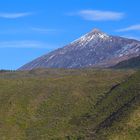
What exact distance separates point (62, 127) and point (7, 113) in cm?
2918

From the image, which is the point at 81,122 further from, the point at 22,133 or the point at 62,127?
the point at 22,133

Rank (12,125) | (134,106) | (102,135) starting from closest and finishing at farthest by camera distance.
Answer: (102,135) → (134,106) → (12,125)

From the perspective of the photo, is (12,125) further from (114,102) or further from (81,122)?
(114,102)

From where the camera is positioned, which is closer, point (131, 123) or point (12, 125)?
point (131, 123)

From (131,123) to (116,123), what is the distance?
17.0 ft

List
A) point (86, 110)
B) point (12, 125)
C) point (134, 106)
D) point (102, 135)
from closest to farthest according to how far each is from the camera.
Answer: point (102, 135)
point (134, 106)
point (12, 125)
point (86, 110)

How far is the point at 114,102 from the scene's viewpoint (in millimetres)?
194250

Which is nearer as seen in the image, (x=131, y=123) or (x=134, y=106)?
(x=131, y=123)

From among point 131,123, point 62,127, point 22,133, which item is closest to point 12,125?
point 22,133

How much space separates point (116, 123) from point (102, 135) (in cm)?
889

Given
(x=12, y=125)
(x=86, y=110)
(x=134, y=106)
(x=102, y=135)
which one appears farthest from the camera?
(x=86, y=110)

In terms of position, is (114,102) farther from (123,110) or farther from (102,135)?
(102,135)

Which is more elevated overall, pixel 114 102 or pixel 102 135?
pixel 114 102

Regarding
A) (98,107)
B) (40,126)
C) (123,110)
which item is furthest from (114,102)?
(40,126)
